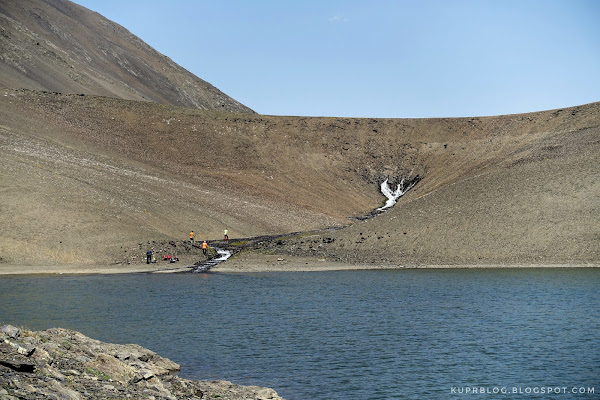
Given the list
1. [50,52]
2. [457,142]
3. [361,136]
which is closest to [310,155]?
[361,136]

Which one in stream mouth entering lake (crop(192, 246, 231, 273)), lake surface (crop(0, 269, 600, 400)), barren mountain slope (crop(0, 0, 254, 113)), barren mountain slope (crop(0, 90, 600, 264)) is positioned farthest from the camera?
barren mountain slope (crop(0, 0, 254, 113))

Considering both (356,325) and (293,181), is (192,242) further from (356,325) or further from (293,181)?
(293,181)

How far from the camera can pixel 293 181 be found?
352ft

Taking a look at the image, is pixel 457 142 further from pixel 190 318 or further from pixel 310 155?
pixel 190 318

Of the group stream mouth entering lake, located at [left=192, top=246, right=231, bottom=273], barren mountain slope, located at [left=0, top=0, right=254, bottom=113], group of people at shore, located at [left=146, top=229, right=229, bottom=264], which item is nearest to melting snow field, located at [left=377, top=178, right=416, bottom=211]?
group of people at shore, located at [left=146, top=229, right=229, bottom=264]

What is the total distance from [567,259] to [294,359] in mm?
34932

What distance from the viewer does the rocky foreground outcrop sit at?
15.0 meters

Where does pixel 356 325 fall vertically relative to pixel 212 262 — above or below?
below

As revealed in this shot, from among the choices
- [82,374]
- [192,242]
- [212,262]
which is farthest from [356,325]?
[192,242]

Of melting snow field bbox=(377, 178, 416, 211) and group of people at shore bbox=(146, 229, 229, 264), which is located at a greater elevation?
melting snow field bbox=(377, 178, 416, 211)

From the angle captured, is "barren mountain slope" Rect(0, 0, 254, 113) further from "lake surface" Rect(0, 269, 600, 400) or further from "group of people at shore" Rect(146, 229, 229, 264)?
"lake surface" Rect(0, 269, 600, 400)

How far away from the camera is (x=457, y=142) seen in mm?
117688

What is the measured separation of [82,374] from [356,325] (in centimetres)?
1661

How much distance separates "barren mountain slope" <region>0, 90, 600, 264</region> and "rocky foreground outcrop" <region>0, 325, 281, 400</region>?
38344 millimetres
